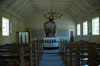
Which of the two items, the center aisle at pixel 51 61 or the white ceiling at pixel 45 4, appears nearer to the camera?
the center aisle at pixel 51 61

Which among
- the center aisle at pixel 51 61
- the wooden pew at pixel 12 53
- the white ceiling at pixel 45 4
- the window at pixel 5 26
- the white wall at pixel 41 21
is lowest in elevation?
the center aisle at pixel 51 61

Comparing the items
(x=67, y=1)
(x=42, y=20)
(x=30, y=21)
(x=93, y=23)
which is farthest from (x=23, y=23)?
(x=93, y=23)

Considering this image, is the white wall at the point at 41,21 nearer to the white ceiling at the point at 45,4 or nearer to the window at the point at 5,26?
the white ceiling at the point at 45,4

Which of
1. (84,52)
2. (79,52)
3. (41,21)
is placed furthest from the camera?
(41,21)

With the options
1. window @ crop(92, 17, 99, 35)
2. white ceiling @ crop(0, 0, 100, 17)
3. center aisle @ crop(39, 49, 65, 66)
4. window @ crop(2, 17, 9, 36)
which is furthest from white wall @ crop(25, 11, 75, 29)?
center aisle @ crop(39, 49, 65, 66)

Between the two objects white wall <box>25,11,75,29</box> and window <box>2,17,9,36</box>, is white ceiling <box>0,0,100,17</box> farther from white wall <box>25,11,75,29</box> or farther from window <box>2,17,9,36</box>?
white wall <box>25,11,75,29</box>

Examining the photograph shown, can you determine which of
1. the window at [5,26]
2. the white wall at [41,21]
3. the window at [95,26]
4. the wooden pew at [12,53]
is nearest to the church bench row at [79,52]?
the wooden pew at [12,53]

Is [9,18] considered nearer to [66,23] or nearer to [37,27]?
[37,27]

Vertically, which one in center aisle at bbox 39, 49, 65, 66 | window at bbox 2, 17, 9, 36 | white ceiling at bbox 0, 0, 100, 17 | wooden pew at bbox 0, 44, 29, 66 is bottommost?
center aisle at bbox 39, 49, 65, 66

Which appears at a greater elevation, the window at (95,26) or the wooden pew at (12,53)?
the window at (95,26)

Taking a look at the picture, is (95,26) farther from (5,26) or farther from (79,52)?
(5,26)

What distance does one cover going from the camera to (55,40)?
14789 millimetres

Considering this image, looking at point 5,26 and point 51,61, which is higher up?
point 5,26

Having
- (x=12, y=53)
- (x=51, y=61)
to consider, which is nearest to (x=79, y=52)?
(x=12, y=53)
